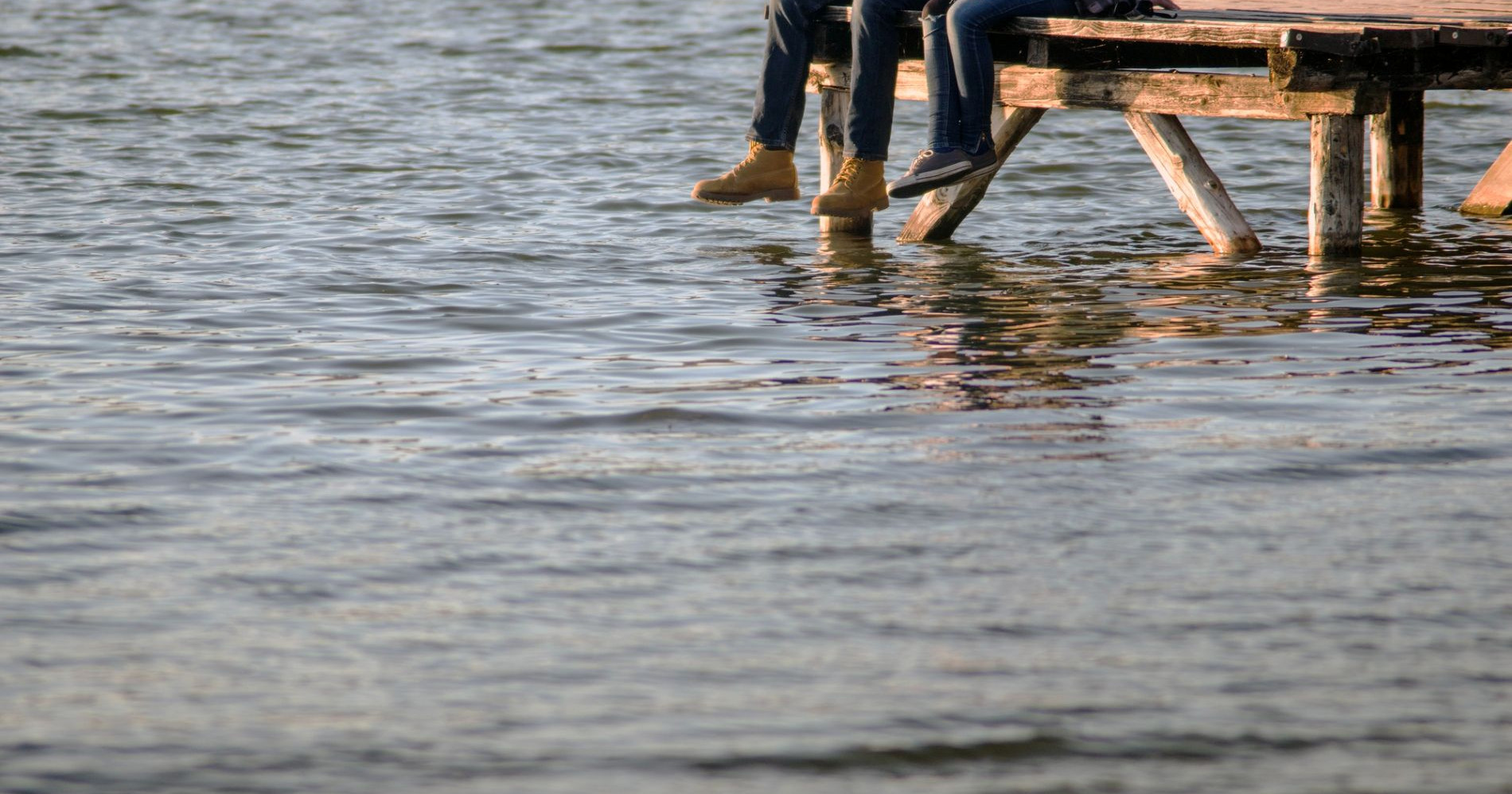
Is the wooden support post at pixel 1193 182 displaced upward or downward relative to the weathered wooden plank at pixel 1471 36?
downward

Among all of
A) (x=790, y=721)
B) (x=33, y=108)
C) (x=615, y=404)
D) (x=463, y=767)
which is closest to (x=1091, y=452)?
(x=615, y=404)

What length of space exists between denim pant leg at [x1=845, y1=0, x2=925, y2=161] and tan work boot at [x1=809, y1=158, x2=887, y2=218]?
0.18 feet

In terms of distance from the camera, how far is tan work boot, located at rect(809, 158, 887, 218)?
7574mm

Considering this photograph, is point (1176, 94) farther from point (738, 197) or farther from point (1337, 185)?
point (738, 197)

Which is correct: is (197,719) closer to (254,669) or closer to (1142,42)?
(254,669)

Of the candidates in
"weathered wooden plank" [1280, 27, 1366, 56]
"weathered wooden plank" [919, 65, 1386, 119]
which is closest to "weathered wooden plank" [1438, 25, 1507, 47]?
"weathered wooden plank" [919, 65, 1386, 119]

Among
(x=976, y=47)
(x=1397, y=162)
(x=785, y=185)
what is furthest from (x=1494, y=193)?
(x=785, y=185)

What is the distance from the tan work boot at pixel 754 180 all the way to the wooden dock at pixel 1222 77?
565mm

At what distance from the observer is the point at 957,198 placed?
8.42 metres

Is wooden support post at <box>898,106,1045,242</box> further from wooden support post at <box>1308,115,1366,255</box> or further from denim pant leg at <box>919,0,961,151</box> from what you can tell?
wooden support post at <box>1308,115,1366,255</box>

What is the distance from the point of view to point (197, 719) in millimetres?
2920

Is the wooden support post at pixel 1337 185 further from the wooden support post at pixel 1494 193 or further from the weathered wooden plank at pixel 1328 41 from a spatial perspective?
the wooden support post at pixel 1494 193

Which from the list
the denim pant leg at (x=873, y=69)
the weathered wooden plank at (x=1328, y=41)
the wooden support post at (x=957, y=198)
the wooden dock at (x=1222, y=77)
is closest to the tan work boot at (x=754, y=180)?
the denim pant leg at (x=873, y=69)

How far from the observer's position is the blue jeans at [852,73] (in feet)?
24.4
